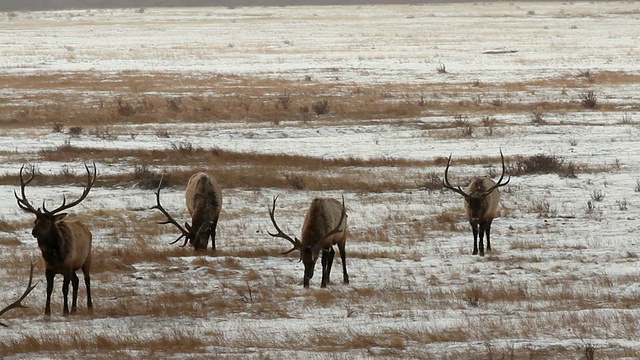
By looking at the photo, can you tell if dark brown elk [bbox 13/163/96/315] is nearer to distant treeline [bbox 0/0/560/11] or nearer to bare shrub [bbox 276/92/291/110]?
bare shrub [bbox 276/92/291/110]

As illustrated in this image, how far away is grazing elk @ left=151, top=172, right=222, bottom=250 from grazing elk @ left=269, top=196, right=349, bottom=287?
2.14m

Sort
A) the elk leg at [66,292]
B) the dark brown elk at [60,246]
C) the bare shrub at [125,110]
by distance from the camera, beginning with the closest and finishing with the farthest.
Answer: the dark brown elk at [60,246] → the elk leg at [66,292] → the bare shrub at [125,110]

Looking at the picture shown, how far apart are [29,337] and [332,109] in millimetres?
22085

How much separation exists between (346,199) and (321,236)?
21.3 feet

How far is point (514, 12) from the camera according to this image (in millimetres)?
105625

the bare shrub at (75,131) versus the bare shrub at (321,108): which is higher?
the bare shrub at (321,108)

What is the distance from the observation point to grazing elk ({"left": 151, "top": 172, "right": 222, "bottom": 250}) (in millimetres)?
14977

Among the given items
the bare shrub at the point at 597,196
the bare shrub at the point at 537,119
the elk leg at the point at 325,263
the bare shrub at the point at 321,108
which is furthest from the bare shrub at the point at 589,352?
the bare shrub at the point at 321,108

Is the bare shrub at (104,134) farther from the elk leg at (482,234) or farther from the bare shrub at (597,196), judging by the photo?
the elk leg at (482,234)

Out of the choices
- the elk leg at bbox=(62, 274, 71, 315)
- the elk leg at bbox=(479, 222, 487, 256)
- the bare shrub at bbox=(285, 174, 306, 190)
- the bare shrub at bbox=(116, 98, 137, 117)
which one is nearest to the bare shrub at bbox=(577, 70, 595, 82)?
the bare shrub at bbox=(116, 98, 137, 117)

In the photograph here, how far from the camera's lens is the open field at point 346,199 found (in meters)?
10.7

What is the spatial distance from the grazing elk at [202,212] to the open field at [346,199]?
237mm

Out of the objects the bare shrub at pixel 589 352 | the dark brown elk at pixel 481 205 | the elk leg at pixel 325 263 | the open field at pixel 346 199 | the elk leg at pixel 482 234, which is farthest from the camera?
the dark brown elk at pixel 481 205

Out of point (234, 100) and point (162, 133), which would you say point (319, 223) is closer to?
point (162, 133)
